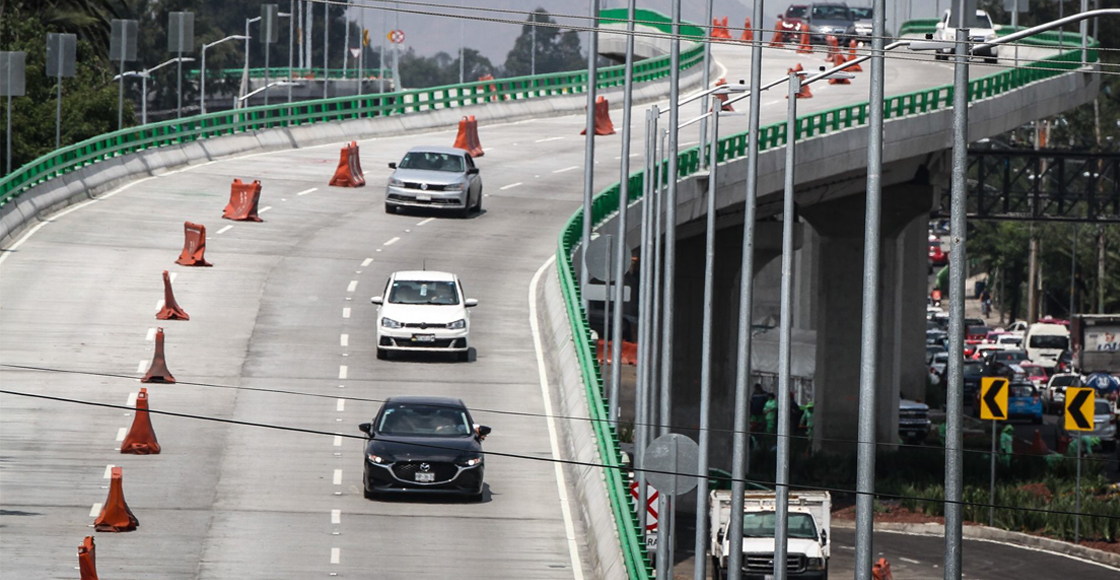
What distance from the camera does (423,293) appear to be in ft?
109

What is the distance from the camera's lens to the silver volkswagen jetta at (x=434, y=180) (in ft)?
155

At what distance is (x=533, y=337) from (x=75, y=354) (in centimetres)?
797

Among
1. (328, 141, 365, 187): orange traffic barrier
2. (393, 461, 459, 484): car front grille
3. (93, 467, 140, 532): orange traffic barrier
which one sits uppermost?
(328, 141, 365, 187): orange traffic barrier

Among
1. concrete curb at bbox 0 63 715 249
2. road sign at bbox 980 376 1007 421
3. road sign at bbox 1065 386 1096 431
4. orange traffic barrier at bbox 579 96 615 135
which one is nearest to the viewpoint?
road sign at bbox 980 376 1007 421

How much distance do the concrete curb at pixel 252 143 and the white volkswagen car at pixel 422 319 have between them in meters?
11.3

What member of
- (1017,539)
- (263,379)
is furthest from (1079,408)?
(263,379)

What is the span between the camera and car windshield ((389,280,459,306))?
3322cm

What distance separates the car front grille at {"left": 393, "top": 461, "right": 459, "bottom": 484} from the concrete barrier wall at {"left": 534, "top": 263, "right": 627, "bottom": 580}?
1736 mm

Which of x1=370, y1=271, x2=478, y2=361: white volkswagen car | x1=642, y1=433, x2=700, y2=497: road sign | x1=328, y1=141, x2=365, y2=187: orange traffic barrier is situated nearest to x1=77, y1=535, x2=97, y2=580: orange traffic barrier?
x1=642, y1=433, x2=700, y2=497: road sign

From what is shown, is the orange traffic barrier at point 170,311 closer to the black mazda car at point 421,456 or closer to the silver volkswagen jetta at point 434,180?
the black mazda car at point 421,456

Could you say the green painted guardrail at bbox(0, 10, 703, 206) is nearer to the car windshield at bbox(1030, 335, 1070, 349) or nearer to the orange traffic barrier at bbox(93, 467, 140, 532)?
the orange traffic barrier at bbox(93, 467, 140, 532)

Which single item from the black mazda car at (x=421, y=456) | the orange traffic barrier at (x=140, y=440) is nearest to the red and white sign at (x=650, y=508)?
the black mazda car at (x=421, y=456)

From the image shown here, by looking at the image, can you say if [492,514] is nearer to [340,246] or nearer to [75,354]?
[75,354]

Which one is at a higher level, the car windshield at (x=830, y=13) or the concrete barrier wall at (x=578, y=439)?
the car windshield at (x=830, y=13)
